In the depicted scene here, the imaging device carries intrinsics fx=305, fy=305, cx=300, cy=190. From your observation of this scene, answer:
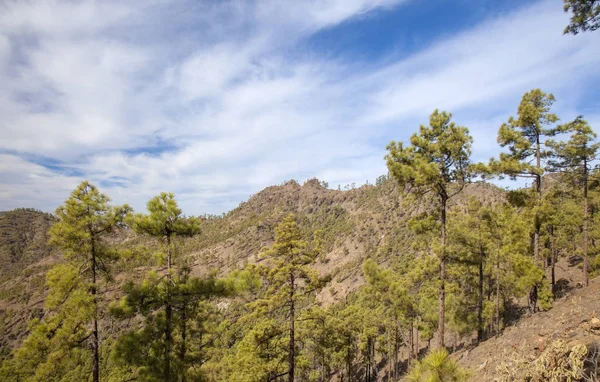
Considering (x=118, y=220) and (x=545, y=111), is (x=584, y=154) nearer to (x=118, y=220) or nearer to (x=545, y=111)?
(x=545, y=111)

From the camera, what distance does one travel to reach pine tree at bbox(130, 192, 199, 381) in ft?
34.6

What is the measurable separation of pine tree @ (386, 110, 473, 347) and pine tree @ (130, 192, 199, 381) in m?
9.03

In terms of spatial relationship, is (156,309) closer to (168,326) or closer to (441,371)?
(168,326)

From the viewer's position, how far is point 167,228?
36.0 ft

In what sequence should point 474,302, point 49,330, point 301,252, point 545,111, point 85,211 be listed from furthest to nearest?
point 474,302 → point 545,111 → point 301,252 → point 85,211 → point 49,330

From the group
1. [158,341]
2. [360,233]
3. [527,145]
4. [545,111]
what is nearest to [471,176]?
[527,145]

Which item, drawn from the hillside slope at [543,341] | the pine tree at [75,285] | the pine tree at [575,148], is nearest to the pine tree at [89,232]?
the pine tree at [75,285]

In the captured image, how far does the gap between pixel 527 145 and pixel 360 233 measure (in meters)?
165

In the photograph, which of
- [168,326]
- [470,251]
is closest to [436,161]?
[470,251]

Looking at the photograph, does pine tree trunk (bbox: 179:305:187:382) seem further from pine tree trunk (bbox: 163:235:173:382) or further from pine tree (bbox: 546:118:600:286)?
pine tree (bbox: 546:118:600:286)

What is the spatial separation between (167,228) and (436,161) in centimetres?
1143

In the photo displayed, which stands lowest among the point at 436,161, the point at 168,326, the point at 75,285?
the point at 168,326

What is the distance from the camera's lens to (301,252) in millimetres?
14242

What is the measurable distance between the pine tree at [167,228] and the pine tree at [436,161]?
29.6ft
